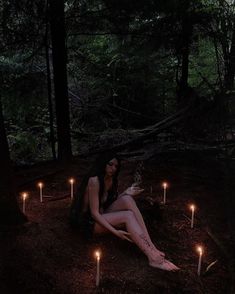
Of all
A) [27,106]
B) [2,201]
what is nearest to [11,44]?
[27,106]

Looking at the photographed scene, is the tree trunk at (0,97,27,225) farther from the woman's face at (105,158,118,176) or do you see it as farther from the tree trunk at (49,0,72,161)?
the tree trunk at (49,0,72,161)

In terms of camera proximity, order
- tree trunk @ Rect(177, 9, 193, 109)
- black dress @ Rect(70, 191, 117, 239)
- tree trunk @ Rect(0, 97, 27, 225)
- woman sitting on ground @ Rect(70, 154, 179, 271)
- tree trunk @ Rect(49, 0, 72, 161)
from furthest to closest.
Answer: tree trunk @ Rect(177, 9, 193, 109) → tree trunk @ Rect(49, 0, 72, 161) → black dress @ Rect(70, 191, 117, 239) → tree trunk @ Rect(0, 97, 27, 225) → woman sitting on ground @ Rect(70, 154, 179, 271)

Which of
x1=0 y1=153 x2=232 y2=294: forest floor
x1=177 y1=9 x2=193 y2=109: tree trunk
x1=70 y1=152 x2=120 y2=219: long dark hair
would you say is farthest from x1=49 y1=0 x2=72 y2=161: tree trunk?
x1=70 y1=152 x2=120 y2=219: long dark hair

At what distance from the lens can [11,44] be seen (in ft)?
26.3

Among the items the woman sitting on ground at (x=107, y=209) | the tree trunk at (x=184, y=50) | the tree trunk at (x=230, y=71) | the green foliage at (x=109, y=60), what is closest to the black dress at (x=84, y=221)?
the woman sitting on ground at (x=107, y=209)

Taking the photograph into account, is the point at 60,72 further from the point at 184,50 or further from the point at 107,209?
the point at 107,209

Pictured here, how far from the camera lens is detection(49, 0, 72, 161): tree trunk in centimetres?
795

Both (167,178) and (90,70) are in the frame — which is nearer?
(167,178)

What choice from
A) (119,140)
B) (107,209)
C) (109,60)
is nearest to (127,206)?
(107,209)

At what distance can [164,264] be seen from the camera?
4.64 metres

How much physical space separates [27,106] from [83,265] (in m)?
5.50

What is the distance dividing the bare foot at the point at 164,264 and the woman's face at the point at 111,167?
56.9 inches

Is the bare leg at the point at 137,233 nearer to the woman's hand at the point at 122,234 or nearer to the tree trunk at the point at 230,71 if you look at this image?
the woman's hand at the point at 122,234

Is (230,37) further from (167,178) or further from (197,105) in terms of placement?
(167,178)
